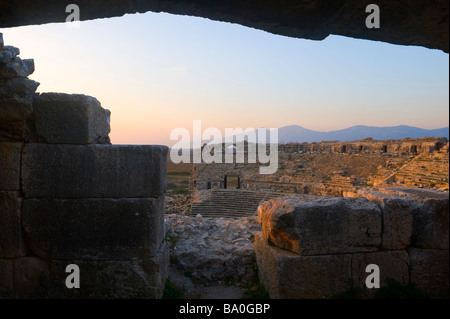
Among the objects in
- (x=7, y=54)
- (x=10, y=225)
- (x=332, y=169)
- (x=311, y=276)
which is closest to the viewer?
(x=7, y=54)

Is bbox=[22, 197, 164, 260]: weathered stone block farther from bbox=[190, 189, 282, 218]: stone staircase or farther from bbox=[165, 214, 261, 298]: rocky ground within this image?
bbox=[190, 189, 282, 218]: stone staircase

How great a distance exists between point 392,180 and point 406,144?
31.4 ft

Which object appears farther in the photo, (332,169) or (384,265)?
(332,169)

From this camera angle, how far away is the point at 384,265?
3881mm

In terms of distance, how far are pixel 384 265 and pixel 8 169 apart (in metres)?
4.67

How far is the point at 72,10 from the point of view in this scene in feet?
10.1

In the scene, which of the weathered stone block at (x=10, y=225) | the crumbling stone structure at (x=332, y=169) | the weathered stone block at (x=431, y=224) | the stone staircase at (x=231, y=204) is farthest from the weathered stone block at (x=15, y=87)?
the crumbling stone structure at (x=332, y=169)

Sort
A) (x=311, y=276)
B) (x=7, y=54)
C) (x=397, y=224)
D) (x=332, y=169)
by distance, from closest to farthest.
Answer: (x=7, y=54) → (x=311, y=276) → (x=397, y=224) → (x=332, y=169)

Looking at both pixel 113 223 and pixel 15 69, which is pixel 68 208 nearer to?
pixel 113 223

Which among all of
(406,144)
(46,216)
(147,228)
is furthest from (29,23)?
(406,144)

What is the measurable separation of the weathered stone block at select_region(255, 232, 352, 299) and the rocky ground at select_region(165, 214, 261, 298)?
1.02 m

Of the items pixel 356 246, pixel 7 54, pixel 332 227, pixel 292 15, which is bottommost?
pixel 356 246

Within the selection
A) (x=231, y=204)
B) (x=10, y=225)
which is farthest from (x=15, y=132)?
(x=231, y=204)

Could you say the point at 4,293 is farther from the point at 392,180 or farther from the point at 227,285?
the point at 392,180
